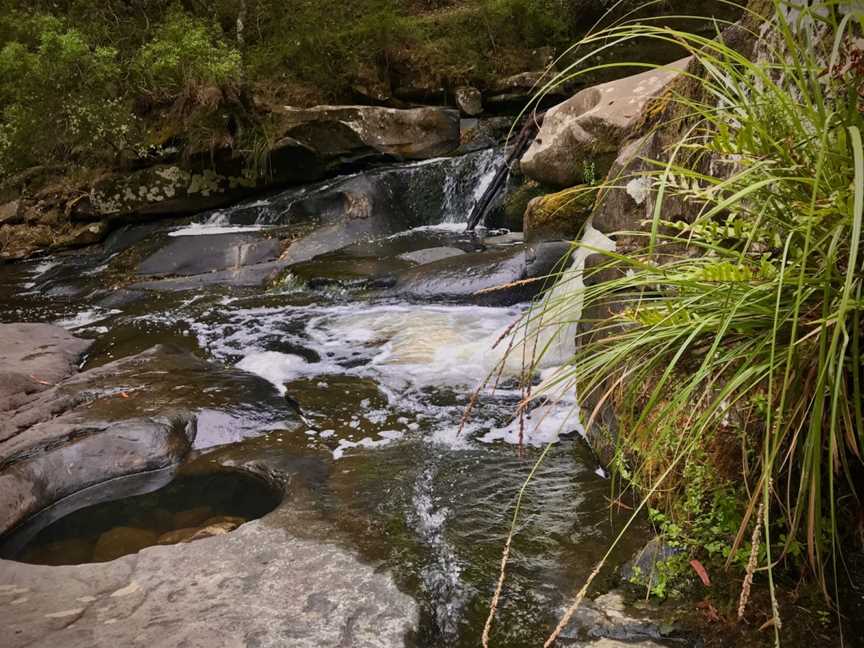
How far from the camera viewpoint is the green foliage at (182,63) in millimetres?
11156

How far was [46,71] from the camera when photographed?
11.1 metres

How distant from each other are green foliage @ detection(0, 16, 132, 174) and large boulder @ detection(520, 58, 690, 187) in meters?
7.88

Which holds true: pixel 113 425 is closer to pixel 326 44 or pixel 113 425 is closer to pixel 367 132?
pixel 367 132

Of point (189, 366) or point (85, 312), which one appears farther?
point (85, 312)

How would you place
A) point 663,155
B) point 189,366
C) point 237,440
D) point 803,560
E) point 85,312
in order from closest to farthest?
point 803,560, point 663,155, point 237,440, point 189,366, point 85,312

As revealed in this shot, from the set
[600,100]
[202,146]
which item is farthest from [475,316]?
[202,146]

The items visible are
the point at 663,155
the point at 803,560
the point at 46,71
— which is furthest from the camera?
the point at 46,71

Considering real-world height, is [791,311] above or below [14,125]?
below

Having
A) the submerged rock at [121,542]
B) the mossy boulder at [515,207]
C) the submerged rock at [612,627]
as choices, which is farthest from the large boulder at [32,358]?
the mossy boulder at [515,207]

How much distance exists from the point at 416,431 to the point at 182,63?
9.75m

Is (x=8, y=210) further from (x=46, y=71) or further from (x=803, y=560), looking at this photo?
(x=803, y=560)

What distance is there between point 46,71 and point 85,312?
5.57 metres

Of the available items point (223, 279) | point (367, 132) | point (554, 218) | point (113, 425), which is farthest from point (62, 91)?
point (113, 425)

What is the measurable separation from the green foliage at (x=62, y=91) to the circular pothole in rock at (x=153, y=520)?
973 cm
